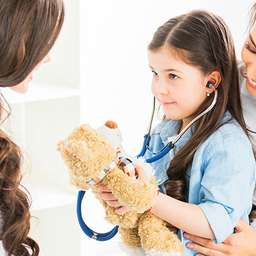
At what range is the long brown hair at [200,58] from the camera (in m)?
1.22

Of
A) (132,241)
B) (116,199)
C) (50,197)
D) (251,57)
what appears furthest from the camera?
(50,197)

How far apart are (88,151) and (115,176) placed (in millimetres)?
108

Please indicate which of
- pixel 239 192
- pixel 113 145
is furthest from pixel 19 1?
pixel 239 192

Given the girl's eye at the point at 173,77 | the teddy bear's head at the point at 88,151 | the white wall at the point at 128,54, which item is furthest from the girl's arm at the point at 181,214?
the white wall at the point at 128,54

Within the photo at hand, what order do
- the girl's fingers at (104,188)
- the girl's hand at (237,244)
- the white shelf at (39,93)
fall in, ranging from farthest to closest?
the white shelf at (39,93)
the girl's hand at (237,244)
the girl's fingers at (104,188)

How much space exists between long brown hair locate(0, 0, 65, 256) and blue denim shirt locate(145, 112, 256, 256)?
407mm

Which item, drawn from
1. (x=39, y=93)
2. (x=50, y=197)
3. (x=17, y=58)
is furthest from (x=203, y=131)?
(x=50, y=197)

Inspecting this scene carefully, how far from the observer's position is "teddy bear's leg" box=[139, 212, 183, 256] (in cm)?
110

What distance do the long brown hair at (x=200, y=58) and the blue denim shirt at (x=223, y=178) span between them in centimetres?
4

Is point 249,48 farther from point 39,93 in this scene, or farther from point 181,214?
point 39,93

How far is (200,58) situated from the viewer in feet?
4.00

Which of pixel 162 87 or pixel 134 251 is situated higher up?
pixel 162 87

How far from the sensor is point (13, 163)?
110 cm

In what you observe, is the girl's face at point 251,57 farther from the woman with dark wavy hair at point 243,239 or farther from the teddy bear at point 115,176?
the teddy bear at point 115,176
